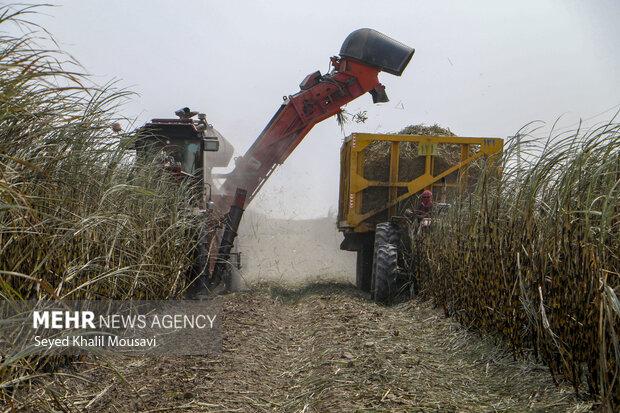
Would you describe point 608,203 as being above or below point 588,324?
above

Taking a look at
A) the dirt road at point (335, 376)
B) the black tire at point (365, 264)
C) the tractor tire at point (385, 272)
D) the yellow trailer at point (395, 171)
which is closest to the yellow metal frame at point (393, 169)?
the yellow trailer at point (395, 171)

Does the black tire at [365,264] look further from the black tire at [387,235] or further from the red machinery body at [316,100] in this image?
the red machinery body at [316,100]

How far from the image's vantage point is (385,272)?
1009 cm

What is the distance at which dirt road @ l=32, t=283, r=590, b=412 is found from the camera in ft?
14.9

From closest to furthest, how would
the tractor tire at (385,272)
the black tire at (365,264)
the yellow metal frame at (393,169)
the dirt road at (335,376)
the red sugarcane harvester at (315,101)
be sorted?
the dirt road at (335,376)
the tractor tire at (385,272)
the yellow metal frame at (393,169)
the black tire at (365,264)
the red sugarcane harvester at (315,101)

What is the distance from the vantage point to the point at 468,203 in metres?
7.48

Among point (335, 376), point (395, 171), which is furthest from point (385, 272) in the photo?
point (335, 376)

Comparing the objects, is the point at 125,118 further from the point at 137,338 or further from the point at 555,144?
the point at 555,144

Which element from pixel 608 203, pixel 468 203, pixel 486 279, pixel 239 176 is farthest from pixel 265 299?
pixel 608 203

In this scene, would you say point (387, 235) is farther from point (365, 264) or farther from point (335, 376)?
point (335, 376)

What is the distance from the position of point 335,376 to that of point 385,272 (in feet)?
15.7

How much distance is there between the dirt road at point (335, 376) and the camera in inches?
179

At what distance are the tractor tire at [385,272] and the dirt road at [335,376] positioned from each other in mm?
1847

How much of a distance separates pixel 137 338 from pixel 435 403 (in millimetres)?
2559
